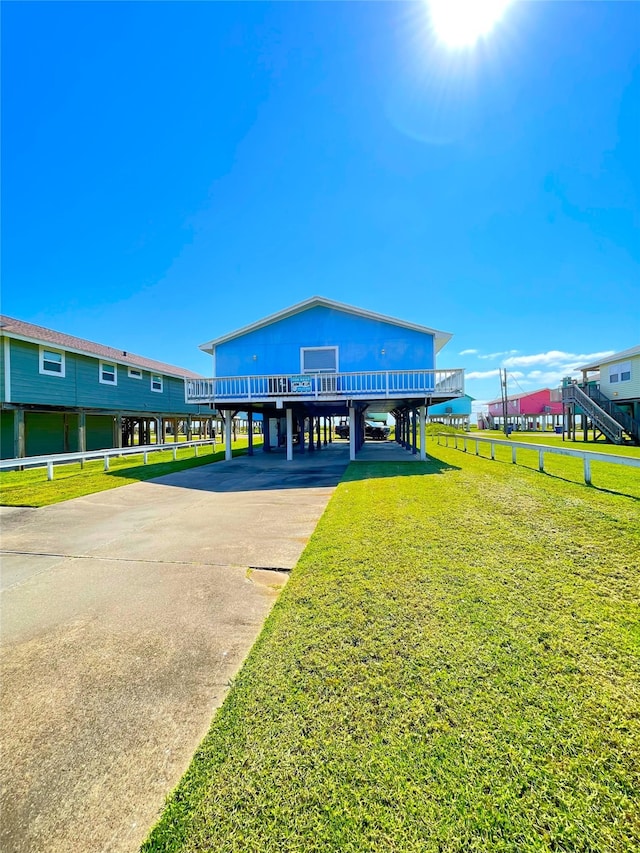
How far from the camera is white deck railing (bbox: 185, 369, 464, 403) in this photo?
41.7 feet

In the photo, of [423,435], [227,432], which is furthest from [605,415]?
[227,432]

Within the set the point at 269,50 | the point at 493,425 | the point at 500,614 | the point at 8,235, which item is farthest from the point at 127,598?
the point at 493,425

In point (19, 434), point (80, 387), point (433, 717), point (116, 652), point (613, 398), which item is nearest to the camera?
point (433, 717)

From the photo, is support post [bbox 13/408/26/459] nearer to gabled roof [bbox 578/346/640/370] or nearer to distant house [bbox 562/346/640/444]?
distant house [bbox 562/346/640/444]

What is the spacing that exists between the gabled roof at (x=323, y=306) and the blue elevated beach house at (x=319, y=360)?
0.04 metres

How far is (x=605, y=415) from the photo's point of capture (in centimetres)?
2277

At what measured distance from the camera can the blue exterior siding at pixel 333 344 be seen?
15000 mm

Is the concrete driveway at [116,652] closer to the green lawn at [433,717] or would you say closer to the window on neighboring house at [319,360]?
the green lawn at [433,717]

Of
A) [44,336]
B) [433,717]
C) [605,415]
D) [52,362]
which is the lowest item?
[433,717]

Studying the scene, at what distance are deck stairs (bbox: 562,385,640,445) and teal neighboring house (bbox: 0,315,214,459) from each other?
25.5 m

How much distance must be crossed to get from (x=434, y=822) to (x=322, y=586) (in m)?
2.18

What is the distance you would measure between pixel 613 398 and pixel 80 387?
3334 centimetres

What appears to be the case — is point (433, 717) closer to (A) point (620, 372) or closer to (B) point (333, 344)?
(B) point (333, 344)

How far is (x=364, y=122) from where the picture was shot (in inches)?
443
